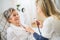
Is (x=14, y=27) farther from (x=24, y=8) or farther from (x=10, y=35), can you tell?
(x=24, y=8)

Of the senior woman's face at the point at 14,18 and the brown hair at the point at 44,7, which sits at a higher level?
the brown hair at the point at 44,7

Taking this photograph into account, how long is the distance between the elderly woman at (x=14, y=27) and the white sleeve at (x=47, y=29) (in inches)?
9.3

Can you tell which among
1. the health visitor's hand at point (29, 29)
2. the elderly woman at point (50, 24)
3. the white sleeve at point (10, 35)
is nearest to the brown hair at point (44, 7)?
the elderly woman at point (50, 24)

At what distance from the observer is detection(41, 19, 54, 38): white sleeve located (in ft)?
4.99

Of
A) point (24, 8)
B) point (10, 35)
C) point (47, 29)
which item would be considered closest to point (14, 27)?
point (10, 35)

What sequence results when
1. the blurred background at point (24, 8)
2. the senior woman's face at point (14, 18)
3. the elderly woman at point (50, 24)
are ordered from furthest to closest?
the senior woman's face at point (14, 18), the blurred background at point (24, 8), the elderly woman at point (50, 24)

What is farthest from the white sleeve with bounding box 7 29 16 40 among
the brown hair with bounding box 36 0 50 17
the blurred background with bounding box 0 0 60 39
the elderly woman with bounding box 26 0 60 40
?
the brown hair with bounding box 36 0 50 17

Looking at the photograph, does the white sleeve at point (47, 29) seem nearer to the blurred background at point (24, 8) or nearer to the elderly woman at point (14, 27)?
the blurred background at point (24, 8)

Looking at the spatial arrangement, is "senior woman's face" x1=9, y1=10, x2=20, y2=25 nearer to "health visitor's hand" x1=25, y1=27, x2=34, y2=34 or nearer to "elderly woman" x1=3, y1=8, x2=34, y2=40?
"elderly woman" x1=3, y1=8, x2=34, y2=40

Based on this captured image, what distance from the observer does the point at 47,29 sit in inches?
60.4

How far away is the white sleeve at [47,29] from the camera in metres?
1.52

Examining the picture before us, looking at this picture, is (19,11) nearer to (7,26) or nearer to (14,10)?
(14,10)

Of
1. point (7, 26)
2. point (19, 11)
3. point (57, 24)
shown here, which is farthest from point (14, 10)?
point (57, 24)

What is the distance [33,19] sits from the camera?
1.66 metres
